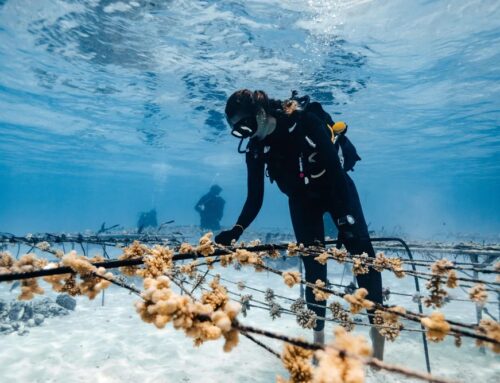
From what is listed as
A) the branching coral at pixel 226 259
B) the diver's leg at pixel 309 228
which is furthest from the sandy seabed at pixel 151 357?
the branching coral at pixel 226 259

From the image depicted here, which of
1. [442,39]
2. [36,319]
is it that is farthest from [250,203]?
[442,39]

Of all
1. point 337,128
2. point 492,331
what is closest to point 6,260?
point 492,331

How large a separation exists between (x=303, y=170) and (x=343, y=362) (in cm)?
404

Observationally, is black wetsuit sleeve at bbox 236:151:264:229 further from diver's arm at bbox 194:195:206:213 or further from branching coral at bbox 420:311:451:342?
diver's arm at bbox 194:195:206:213

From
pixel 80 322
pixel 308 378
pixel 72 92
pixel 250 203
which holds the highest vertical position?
pixel 72 92

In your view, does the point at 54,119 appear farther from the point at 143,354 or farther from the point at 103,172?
the point at 103,172

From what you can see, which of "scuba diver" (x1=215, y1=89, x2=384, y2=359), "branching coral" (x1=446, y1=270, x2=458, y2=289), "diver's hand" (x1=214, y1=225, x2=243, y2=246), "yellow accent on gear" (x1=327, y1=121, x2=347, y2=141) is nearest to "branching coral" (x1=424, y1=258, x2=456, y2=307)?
"branching coral" (x1=446, y1=270, x2=458, y2=289)

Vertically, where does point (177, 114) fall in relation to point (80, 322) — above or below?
above

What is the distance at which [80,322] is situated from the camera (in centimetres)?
869

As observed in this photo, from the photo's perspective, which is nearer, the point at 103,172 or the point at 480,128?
the point at 480,128

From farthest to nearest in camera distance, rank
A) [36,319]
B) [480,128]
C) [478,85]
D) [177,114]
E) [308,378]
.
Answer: [480,128]
[177,114]
[478,85]
[36,319]
[308,378]

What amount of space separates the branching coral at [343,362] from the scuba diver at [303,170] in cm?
304

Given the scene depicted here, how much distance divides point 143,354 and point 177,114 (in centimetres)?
2022

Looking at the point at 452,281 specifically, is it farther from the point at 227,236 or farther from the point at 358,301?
the point at 227,236
